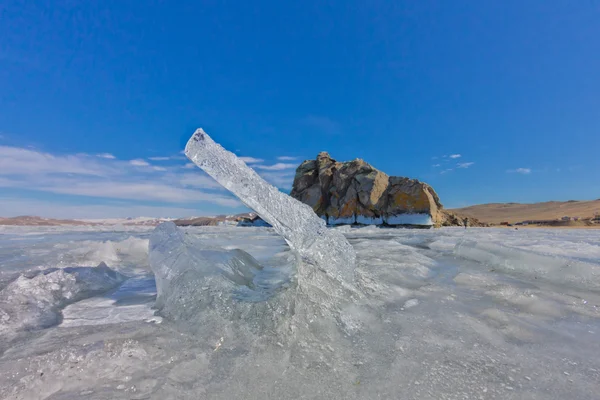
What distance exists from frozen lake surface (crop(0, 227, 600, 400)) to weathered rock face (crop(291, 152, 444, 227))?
21.2 metres

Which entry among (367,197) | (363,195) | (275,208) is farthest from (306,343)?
(363,195)

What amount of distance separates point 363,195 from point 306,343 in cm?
2443

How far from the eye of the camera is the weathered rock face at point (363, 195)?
2267 centimetres

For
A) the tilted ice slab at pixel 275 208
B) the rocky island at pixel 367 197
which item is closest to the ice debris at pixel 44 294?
the tilted ice slab at pixel 275 208

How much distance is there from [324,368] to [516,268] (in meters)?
3.04

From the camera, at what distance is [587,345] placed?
4.77 ft

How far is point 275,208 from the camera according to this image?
2.00 m

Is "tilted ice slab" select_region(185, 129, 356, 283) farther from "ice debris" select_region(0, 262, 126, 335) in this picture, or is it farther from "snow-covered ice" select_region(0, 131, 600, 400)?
"ice debris" select_region(0, 262, 126, 335)

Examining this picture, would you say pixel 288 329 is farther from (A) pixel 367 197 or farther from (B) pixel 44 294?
(A) pixel 367 197

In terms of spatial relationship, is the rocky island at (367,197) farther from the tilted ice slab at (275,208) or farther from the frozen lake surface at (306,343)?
the tilted ice slab at (275,208)

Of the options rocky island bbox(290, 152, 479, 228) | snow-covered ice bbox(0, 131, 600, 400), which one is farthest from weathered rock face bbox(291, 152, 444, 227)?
snow-covered ice bbox(0, 131, 600, 400)

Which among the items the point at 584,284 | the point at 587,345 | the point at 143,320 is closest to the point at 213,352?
the point at 143,320

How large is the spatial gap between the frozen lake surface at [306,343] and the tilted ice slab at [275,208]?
0.20 m

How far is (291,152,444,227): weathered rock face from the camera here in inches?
893
